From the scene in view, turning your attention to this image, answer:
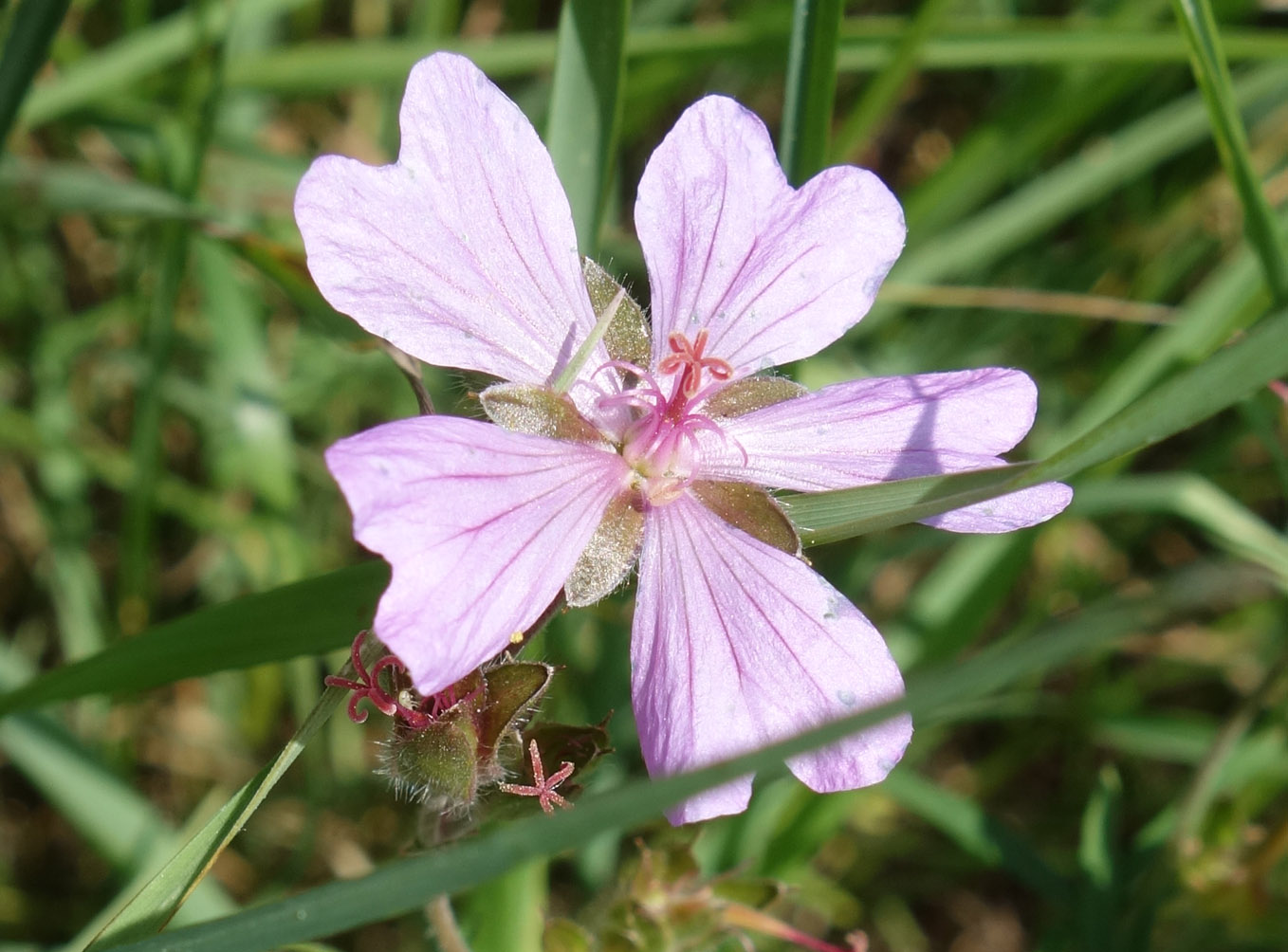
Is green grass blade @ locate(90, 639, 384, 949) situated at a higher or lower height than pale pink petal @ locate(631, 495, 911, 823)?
lower

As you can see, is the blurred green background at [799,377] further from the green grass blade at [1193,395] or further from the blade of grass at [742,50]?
the green grass blade at [1193,395]

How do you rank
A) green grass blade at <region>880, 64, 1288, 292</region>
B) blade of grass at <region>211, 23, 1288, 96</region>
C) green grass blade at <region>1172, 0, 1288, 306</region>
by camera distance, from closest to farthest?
green grass blade at <region>1172, 0, 1288, 306</region> → blade of grass at <region>211, 23, 1288, 96</region> → green grass blade at <region>880, 64, 1288, 292</region>

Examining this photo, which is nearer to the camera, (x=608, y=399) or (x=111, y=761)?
(x=608, y=399)

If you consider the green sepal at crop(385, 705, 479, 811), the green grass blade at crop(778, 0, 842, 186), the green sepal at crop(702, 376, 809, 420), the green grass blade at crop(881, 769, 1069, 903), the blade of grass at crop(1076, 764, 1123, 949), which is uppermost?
the green grass blade at crop(778, 0, 842, 186)

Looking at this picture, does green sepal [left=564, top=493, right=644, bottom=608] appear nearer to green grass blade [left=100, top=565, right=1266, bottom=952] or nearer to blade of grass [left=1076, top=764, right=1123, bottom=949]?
green grass blade [left=100, top=565, right=1266, bottom=952]

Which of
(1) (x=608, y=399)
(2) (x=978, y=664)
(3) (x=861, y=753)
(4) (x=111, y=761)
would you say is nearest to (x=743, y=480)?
(1) (x=608, y=399)

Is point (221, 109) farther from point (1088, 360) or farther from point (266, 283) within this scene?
point (1088, 360)

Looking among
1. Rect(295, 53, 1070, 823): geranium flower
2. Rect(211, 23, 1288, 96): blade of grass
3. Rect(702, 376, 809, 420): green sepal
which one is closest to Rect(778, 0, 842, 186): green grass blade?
Rect(295, 53, 1070, 823): geranium flower
